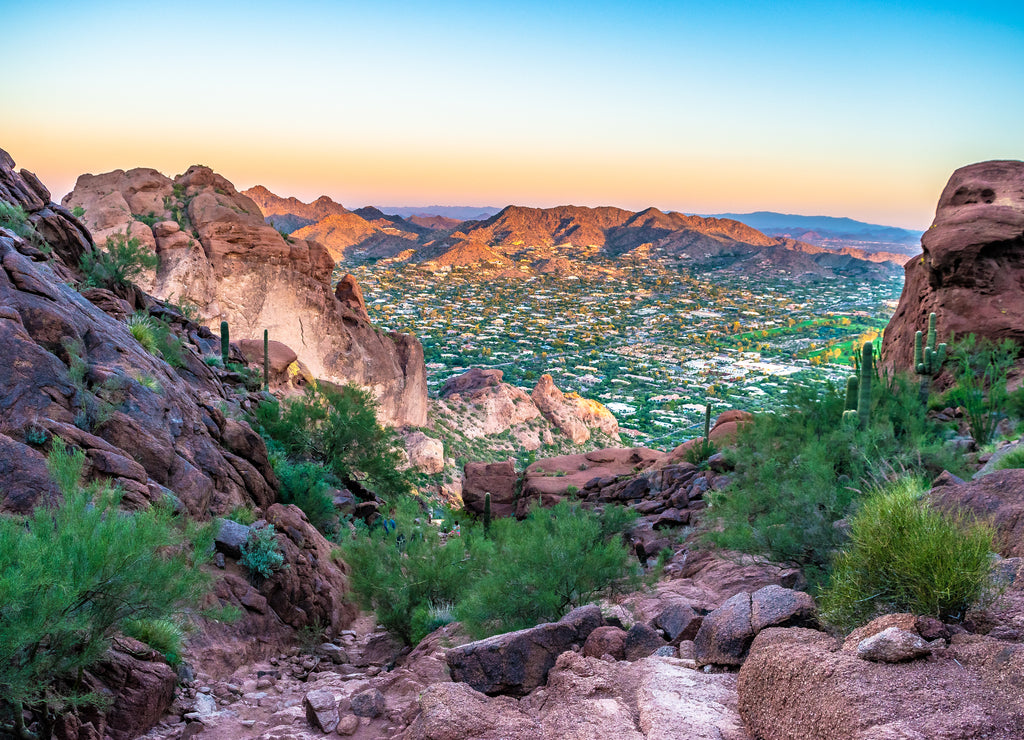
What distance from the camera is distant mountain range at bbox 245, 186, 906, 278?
155375mm

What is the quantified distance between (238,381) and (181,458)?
8.95 m

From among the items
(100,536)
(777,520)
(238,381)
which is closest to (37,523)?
(100,536)

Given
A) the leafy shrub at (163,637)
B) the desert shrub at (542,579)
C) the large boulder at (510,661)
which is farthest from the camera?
the desert shrub at (542,579)

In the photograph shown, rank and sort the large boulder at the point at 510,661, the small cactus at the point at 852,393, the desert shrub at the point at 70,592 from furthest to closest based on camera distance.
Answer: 1. the small cactus at the point at 852,393
2. the large boulder at the point at 510,661
3. the desert shrub at the point at 70,592

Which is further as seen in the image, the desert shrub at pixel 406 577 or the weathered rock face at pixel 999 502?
the desert shrub at pixel 406 577

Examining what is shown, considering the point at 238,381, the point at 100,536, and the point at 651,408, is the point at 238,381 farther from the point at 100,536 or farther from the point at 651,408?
the point at 651,408

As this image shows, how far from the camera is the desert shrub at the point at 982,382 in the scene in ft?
49.2

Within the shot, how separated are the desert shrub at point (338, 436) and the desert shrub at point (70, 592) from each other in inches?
484

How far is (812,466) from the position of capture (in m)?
11.8

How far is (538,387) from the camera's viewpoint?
57.7 meters

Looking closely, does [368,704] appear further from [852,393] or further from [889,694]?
[852,393]

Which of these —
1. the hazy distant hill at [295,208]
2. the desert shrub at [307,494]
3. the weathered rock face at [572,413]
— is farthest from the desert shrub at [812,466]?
the hazy distant hill at [295,208]

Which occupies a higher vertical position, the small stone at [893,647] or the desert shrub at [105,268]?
the desert shrub at [105,268]

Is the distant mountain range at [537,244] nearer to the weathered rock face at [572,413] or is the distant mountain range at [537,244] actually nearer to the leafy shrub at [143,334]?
the weathered rock face at [572,413]
